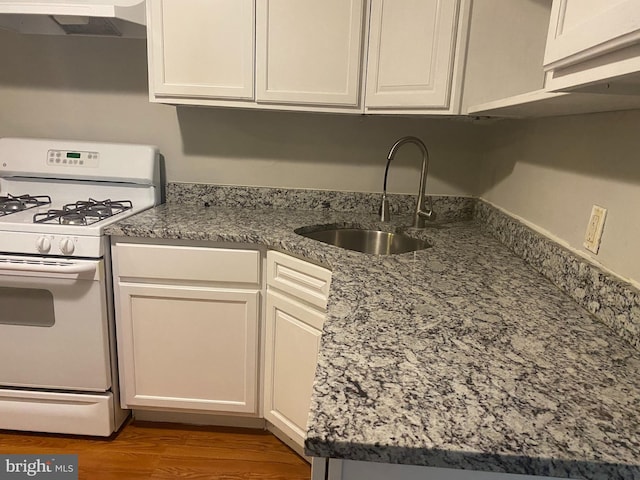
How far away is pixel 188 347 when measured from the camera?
1895mm

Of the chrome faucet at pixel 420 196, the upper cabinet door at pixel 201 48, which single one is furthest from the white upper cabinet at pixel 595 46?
the upper cabinet door at pixel 201 48

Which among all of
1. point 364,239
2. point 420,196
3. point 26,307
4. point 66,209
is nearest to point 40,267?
point 26,307

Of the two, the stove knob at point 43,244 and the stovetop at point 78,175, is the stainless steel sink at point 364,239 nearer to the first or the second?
the stovetop at point 78,175

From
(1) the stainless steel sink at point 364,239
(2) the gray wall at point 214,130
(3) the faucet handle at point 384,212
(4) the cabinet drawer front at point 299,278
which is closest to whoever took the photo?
(4) the cabinet drawer front at point 299,278

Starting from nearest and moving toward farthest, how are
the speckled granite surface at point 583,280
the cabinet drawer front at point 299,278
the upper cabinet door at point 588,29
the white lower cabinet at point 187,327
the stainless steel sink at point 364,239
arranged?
the upper cabinet door at point 588,29 < the speckled granite surface at point 583,280 < the cabinet drawer front at point 299,278 < the white lower cabinet at point 187,327 < the stainless steel sink at point 364,239

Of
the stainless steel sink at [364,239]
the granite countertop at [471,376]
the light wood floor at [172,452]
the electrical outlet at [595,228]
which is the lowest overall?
the light wood floor at [172,452]

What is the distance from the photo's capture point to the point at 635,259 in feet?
3.39

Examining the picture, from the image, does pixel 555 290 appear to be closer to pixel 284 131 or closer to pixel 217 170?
pixel 284 131

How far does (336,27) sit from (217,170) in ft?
2.97

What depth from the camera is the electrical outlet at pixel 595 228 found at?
46.2 inches

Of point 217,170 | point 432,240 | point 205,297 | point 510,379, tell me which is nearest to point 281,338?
point 205,297

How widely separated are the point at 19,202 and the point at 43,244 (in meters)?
0.47

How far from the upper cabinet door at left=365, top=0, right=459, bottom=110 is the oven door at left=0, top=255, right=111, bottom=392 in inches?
50.9

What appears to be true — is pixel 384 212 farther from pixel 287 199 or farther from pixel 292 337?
pixel 292 337
